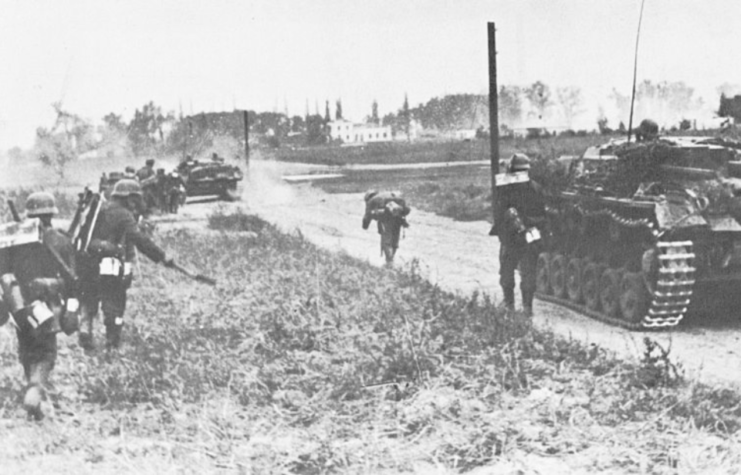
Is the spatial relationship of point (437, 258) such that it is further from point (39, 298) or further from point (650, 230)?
point (39, 298)

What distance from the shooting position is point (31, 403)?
667 cm

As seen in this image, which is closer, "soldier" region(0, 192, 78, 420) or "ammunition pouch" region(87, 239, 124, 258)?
"soldier" region(0, 192, 78, 420)

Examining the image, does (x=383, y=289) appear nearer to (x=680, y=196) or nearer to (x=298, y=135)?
(x=298, y=135)

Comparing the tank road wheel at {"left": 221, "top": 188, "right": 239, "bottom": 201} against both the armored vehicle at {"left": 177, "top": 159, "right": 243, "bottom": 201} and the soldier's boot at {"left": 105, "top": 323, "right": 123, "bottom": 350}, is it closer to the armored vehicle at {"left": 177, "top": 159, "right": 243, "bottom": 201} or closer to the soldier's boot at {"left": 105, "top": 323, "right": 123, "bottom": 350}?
the armored vehicle at {"left": 177, "top": 159, "right": 243, "bottom": 201}

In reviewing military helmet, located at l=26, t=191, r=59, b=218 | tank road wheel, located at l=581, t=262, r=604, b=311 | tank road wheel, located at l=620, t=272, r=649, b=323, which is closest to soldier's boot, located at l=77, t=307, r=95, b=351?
military helmet, located at l=26, t=191, r=59, b=218

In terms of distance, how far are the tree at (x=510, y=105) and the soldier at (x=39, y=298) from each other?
16.1 ft

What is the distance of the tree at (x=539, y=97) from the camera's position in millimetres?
9906

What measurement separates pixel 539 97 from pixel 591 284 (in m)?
3.05

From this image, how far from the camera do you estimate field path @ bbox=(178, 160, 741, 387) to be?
969 centimetres

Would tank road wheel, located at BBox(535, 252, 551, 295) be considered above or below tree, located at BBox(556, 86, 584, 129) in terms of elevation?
below

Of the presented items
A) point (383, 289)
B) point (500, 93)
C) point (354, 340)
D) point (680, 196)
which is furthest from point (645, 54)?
point (354, 340)

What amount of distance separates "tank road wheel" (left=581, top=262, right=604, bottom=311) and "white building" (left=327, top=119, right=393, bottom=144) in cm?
356

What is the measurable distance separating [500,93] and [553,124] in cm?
182

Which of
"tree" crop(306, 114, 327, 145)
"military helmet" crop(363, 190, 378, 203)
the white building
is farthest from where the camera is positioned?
"military helmet" crop(363, 190, 378, 203)
